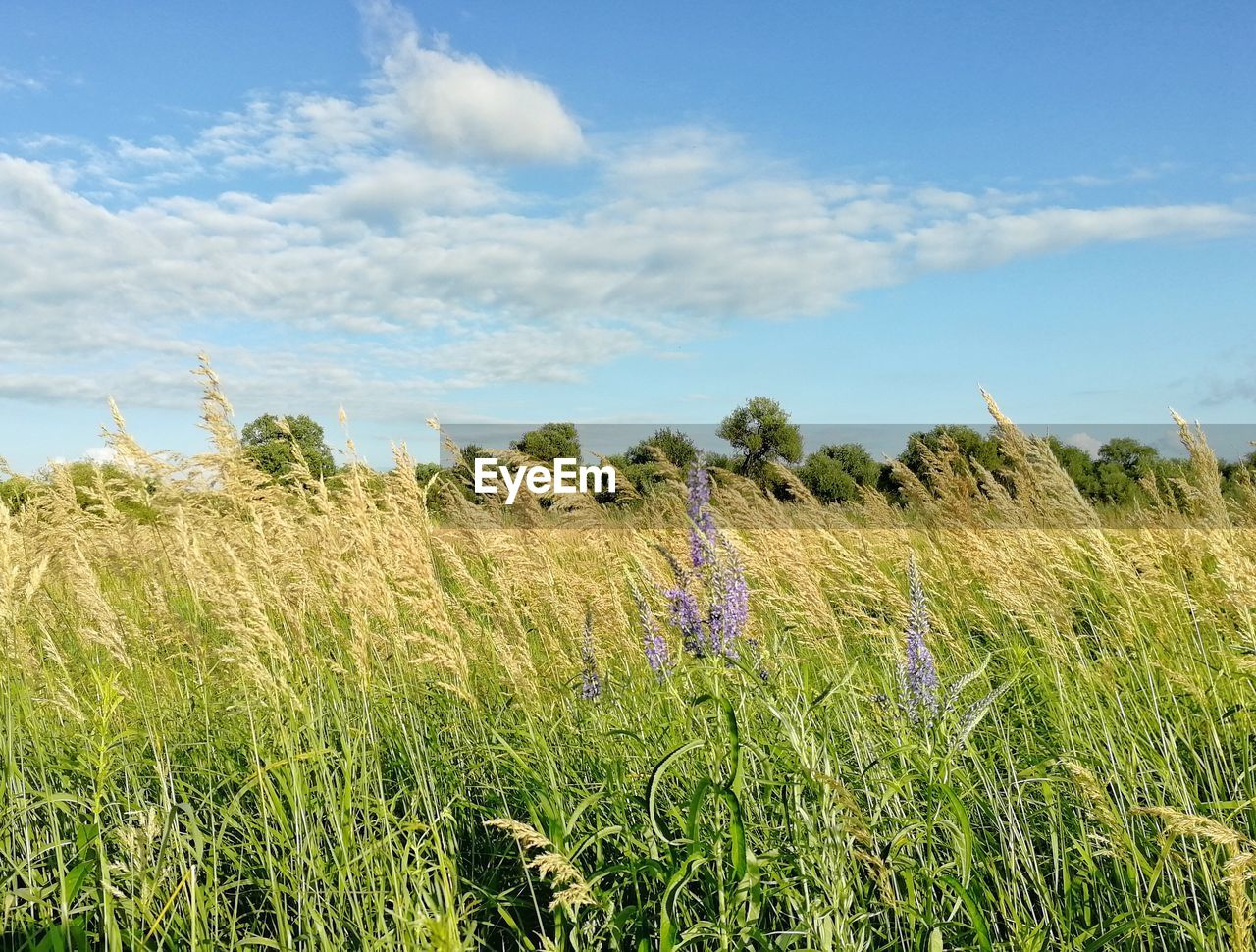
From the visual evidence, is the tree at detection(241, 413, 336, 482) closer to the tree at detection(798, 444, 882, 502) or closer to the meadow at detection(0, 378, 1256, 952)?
the meadow at detection(0, 378, 1256, 952)

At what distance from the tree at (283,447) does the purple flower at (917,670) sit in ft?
10.9

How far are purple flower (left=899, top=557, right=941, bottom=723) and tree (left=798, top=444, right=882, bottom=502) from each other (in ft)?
67.1

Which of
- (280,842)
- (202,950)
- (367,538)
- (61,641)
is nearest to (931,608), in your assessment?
(367,538)

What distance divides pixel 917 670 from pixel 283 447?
448cm

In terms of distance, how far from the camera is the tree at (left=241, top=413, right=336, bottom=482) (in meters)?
4.98

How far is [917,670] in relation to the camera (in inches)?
104

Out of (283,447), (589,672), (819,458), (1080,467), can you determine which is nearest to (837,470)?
(819,458)

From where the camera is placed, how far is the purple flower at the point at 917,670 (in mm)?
2572

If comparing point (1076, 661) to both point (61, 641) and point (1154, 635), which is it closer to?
point (1154, 635)

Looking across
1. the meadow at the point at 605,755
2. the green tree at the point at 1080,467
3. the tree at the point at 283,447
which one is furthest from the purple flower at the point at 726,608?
the green tree at the point at 1080,467

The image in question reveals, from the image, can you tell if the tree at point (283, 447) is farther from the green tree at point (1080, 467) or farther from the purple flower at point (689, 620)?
the green tree at point (1080, 467)

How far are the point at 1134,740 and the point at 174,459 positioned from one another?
179 inches

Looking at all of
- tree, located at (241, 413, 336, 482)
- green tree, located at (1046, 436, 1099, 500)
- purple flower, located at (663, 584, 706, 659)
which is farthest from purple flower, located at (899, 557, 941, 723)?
green tree, located at (1046, 436, 1099, 500)

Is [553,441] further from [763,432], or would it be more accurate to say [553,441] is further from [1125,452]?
[1125,452]
